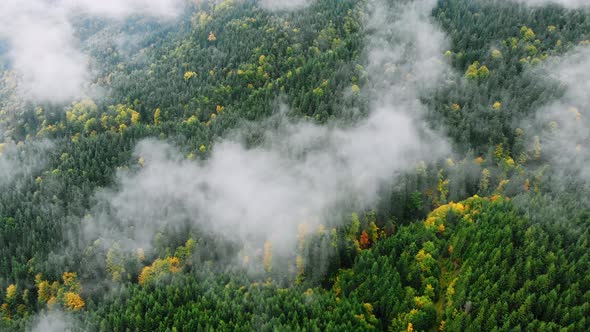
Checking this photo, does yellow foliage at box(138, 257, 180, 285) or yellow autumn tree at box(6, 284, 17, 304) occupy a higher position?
yellow foliage at box(138, 257, 180, 285)

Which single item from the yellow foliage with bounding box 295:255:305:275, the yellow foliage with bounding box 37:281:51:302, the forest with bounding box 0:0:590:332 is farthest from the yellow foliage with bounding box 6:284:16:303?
the yellow foliage with bounding box 295:255:305:275

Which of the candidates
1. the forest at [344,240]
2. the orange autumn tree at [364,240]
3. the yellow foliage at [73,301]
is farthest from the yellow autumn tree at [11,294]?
the orange autumn tree at [364,240]

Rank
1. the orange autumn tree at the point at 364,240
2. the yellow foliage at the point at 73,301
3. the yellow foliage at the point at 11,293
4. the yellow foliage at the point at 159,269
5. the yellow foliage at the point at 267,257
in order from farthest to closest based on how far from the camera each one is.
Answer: the orange autumn tree at the point at 364,240 < the yellow foliage at the point at 11,293 < the yellow foliage at the point at 159,269 < the yellow foliage at the point at 267,257 < the yellow foliage at the point at 73,301

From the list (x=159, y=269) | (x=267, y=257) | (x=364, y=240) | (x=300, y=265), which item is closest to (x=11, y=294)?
(x=159, y=269)

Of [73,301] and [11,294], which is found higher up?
[11,294]

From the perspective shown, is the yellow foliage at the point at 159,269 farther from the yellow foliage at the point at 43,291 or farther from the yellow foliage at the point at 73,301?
the yellow foliage at the point at 43,291

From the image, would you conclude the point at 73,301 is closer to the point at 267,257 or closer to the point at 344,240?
the point at 267,257

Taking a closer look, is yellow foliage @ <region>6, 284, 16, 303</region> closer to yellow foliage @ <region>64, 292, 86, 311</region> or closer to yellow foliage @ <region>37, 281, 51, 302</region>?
yellow foliage @ <region>37, 281, 51, 302</region>

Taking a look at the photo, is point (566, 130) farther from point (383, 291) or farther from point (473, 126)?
point (383, 291)
